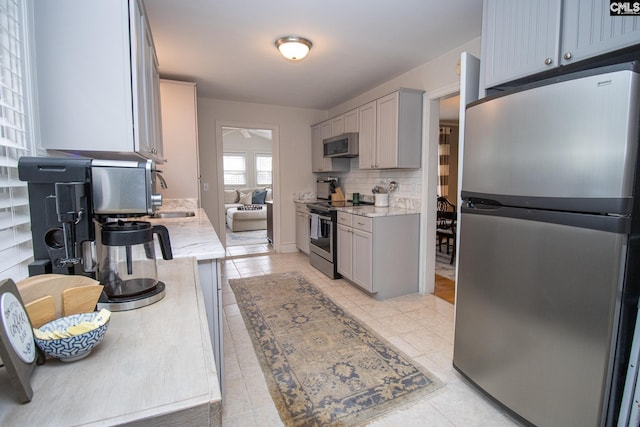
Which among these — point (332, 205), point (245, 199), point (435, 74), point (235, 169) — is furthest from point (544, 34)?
point (235, 169)

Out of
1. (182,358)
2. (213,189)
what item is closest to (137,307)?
(182,358)

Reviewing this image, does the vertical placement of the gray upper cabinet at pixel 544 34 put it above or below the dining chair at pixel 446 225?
above

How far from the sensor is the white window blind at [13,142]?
919 mm

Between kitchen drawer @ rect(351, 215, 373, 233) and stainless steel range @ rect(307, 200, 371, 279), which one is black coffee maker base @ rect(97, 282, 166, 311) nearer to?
kitchen drawer @ rect(351, 215, 373, 233)

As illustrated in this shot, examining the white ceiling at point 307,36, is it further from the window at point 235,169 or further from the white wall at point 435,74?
the window at point 235,169

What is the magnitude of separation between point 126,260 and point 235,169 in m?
8.50

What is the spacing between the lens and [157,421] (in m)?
0.55

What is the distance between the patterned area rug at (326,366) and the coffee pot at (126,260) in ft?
3.56

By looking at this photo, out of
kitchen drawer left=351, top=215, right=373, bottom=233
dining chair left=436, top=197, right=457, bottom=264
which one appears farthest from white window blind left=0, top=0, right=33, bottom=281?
dining chair left=436, top=197, right=457, bottom=264

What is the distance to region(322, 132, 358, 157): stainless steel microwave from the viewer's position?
3959mm

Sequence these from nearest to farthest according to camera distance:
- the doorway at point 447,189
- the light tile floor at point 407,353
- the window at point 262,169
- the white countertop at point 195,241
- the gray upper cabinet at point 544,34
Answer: the gray upper cabinet at point 544,34
the white countertop at point 195,241
the light tile floor at point 407,353
the doorway at point 447,189
the window at point 262,169

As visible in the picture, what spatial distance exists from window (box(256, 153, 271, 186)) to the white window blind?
27.9 feet

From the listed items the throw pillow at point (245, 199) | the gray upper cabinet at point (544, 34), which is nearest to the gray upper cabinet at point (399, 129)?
the gray upper cabinet at point (544, 34)

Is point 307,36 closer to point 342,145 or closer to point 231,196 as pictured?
point 342,145
